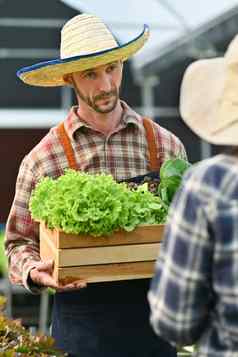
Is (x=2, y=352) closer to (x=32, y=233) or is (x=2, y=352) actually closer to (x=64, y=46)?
(x=32, y=233)

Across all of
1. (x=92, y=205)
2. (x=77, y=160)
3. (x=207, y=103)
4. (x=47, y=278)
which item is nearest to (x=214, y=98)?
(x=207, y=103)

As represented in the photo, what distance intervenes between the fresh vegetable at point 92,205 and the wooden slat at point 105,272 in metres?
0.11

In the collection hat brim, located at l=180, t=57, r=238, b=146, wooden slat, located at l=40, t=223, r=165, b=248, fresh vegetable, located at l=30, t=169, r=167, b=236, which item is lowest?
wooden slat, located at l=40, t=223, r=165, b=248

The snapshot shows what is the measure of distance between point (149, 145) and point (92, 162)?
22 centimetres

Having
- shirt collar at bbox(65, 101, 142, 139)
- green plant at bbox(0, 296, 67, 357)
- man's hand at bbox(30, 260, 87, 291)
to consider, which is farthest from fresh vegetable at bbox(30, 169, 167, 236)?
green plant at bbox(0, 296, 67, 357)

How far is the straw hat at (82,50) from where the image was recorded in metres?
2.92

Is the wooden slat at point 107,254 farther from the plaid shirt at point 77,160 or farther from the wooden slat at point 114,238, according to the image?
the plaid shirt at point 77,160

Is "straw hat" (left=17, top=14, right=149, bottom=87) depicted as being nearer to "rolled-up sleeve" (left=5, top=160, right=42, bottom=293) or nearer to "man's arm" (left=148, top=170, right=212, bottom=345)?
"rolled-up sleeve" (left=5, top=160, right=42, bottom=293)

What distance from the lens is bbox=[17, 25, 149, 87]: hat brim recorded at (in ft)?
9.55

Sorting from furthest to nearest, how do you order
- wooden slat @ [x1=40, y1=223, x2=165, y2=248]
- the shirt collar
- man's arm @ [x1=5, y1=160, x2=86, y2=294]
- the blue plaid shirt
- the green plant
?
Answer: the shirt collar, man's arm @ [x1=5, y1=160, x2=86, y2=294], the green plant, wooden slat @ [x1=40, y1=223, x2=165, y2=248], the blue plaid shirt

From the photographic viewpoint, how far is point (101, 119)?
9.73 feet

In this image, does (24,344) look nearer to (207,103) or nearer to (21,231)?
(21,231)

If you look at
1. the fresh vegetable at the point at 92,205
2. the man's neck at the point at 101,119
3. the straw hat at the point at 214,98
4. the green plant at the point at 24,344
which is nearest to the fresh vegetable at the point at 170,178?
the fresh vegetable at the point at 92,205

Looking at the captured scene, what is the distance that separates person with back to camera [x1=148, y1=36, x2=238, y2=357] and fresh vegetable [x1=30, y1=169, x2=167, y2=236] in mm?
807
